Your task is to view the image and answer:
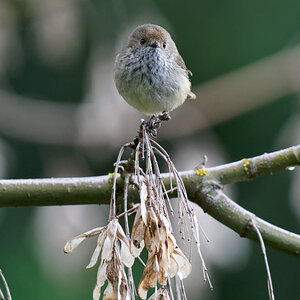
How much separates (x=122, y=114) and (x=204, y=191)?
12.5ft

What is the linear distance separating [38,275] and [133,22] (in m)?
2.94

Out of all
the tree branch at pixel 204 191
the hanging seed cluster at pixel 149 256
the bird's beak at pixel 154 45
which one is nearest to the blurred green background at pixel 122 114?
the bird's beak at pixel 154 45

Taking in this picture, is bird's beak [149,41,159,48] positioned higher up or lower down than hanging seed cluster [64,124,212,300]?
higher up

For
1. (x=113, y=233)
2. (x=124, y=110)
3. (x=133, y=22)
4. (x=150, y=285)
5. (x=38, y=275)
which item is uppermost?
(x=133, y=22)

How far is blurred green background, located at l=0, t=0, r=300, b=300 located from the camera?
566 centimetres

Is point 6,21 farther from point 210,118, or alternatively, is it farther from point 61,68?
point 210,118

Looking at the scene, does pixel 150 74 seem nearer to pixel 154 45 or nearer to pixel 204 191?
pixel 154 45

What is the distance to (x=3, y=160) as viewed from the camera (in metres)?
5.76

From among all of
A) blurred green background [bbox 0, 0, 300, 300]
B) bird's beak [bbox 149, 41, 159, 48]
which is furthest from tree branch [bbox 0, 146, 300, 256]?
blurred green background [bbox 0, 0, 300, 300]

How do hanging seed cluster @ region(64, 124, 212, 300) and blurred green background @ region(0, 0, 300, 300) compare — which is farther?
blurred green background @ region(0, 0, 300, 300)

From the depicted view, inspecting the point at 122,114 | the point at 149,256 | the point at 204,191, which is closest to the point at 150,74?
the point at 204,191

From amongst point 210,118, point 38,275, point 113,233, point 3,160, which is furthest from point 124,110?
point 113,233

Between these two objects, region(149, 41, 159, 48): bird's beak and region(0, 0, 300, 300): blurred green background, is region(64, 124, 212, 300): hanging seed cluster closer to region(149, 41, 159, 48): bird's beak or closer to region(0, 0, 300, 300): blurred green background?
region(149, 41, 159, 48): bird's beak

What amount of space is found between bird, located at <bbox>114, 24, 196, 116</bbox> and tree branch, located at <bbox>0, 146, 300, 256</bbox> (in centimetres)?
75
